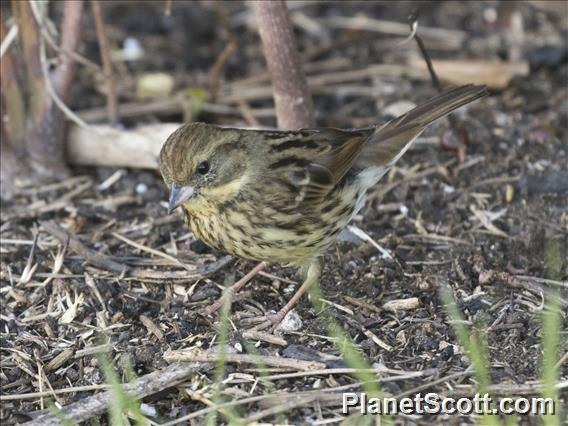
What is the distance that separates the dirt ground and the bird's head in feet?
2.21

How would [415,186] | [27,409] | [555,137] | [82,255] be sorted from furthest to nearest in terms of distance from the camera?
[555,137], [415,186], [82,255], [27,409]

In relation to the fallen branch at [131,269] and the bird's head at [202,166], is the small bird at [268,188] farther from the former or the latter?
the fallen branch at [131,269]

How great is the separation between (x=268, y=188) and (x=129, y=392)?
1.26m

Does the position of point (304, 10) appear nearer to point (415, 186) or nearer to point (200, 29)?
point (200, 29)

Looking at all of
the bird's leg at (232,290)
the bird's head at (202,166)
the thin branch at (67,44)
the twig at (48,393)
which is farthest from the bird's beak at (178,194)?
the thin branch at (67,44)

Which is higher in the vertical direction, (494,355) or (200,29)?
(200,29)

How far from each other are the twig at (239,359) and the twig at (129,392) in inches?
1.9

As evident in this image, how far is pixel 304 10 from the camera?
28.2 feet

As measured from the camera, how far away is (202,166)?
4969mm

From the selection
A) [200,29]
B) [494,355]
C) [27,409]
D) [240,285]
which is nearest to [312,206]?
[240,285]

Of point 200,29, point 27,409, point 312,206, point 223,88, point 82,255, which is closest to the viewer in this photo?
point 27,409

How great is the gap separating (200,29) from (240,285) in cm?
362

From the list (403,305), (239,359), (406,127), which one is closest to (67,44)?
(406,127)

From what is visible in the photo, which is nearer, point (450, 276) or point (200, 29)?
point (450, 276)
